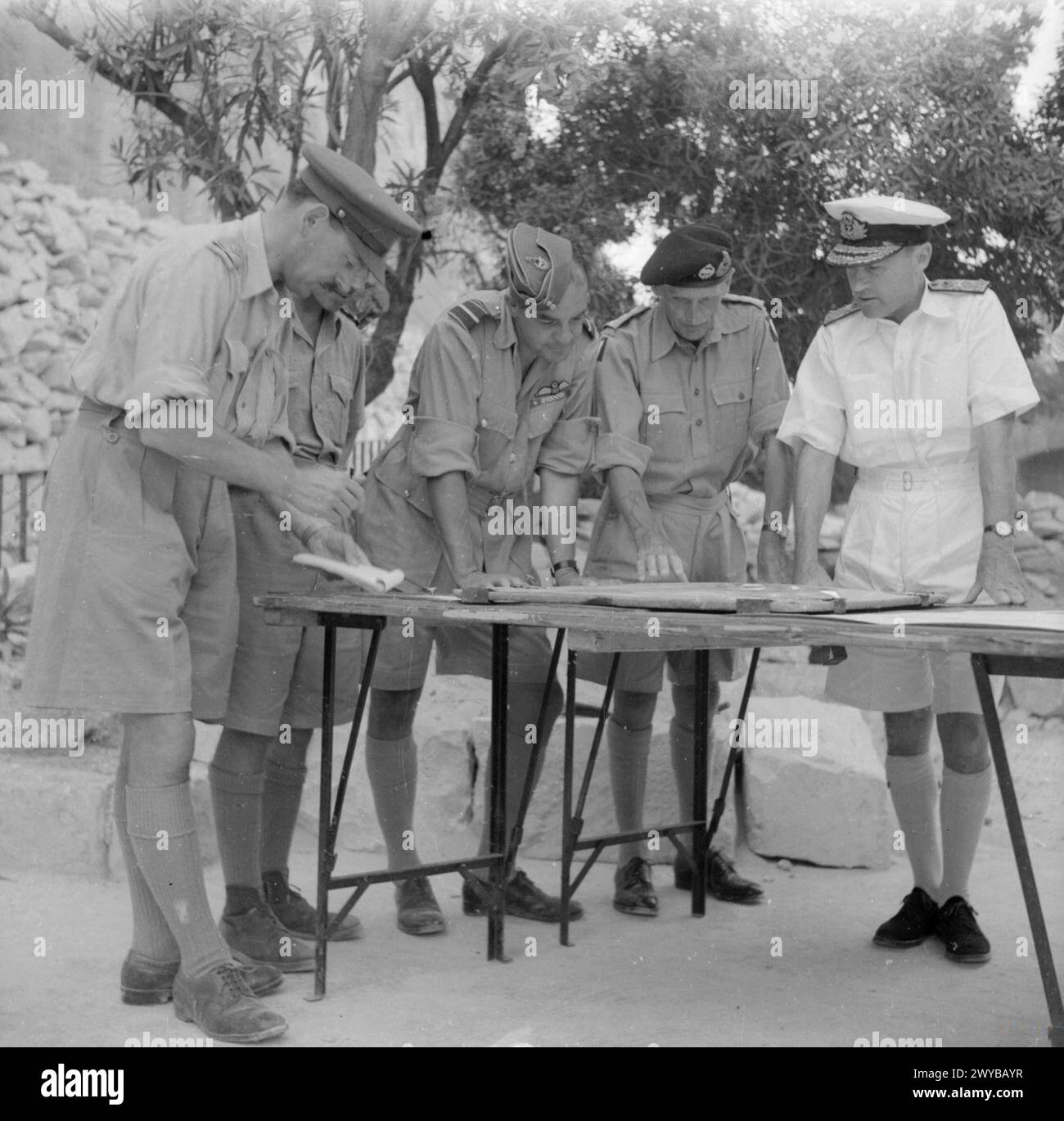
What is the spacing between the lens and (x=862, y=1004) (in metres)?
3.61

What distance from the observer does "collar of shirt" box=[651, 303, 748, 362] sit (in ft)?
15.1

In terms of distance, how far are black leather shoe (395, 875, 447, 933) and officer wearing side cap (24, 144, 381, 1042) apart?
860 millimetres

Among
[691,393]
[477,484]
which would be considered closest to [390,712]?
[477,484]

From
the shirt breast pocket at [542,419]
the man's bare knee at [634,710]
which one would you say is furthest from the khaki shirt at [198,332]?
the man's bare knee at [634,710]

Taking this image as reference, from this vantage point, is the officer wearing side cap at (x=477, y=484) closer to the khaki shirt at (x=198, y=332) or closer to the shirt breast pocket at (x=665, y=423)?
the shirt breast pocket at (x=665, y=423)

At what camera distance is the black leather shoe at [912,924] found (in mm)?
4102

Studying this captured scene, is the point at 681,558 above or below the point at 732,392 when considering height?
below

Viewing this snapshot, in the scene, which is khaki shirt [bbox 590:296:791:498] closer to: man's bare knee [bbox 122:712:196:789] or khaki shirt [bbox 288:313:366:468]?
khaki shirt [bbox 288:313:366:468]

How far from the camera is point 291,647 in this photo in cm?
390

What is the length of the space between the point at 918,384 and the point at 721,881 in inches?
69.8

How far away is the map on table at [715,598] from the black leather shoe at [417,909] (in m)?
1.29

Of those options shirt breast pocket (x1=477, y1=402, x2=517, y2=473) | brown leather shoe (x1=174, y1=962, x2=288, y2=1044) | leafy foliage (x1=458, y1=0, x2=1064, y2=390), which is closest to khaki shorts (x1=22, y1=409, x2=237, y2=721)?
brown leather shoe (x1=174, y1=962, x2=288, y2=1044)

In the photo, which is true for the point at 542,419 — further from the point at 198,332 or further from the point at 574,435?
the point at 198,332

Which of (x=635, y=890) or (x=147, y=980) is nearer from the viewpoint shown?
(x=147, y=980)
